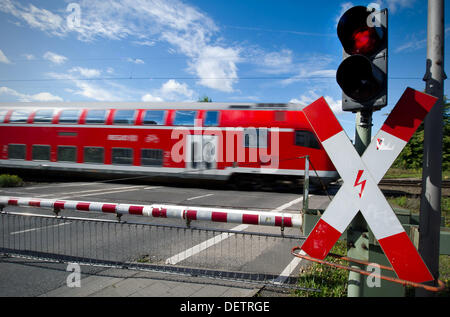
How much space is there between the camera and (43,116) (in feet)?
45.5

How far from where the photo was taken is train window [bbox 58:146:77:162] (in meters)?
13.3

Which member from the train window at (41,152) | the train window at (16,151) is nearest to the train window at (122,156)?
the train window at (41,152)

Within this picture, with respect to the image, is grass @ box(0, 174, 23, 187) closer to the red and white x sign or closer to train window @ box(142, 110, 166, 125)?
train window @ box(142, 110, 166, 125)

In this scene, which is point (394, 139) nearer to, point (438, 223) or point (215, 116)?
point (438, 223)

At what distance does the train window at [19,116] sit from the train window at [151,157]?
6743 millimetres

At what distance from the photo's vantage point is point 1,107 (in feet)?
48.8

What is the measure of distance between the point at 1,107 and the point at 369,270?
1868 cm

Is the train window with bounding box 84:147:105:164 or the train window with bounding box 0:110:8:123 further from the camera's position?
the train window with bounding box 0:110:8:123

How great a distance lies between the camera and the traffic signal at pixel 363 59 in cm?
183

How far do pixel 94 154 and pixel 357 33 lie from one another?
522 inches

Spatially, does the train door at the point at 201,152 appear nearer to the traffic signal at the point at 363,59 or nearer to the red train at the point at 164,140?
the red train at the point at 164,140

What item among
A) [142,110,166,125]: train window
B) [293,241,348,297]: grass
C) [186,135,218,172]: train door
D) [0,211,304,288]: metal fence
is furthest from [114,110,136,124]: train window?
[293,241,348,297]: grass
